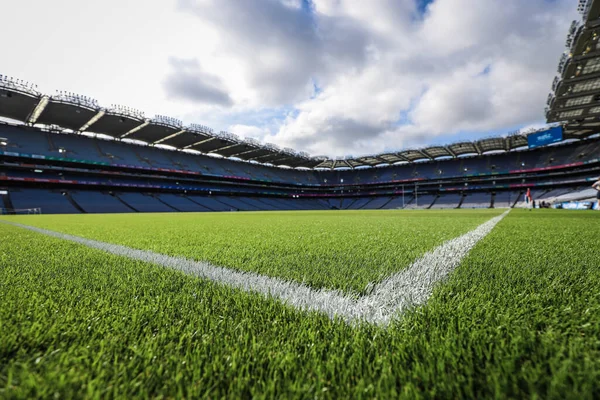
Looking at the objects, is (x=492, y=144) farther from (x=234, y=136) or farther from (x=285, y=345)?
(x=285, y=345)

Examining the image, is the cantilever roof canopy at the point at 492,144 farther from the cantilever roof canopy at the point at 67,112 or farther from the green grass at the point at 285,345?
the cantilever roof canopy at the point at 67,112

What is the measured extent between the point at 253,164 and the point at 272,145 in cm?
929

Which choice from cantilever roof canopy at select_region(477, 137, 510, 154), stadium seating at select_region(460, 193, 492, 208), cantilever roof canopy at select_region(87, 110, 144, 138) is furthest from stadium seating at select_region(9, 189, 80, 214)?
stadium seating at select_region(460, 193, 492, 208)

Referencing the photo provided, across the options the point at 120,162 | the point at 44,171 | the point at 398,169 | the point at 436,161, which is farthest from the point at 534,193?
the point at 44,171

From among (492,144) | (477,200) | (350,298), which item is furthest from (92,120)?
(477,200)

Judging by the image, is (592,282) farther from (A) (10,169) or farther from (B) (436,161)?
(B) (436,161)

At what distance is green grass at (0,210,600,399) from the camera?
517 millimetres

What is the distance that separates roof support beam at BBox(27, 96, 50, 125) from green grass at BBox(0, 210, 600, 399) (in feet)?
98.3

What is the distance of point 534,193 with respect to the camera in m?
38.2

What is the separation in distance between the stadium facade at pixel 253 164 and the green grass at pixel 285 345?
61.3ft

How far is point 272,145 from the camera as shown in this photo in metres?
39.9

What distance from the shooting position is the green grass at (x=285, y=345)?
1.70ft

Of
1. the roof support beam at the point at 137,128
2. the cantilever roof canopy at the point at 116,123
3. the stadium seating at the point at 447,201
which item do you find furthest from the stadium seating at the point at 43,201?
the stadium seating at the point at 447,201

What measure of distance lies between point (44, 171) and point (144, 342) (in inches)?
1561
